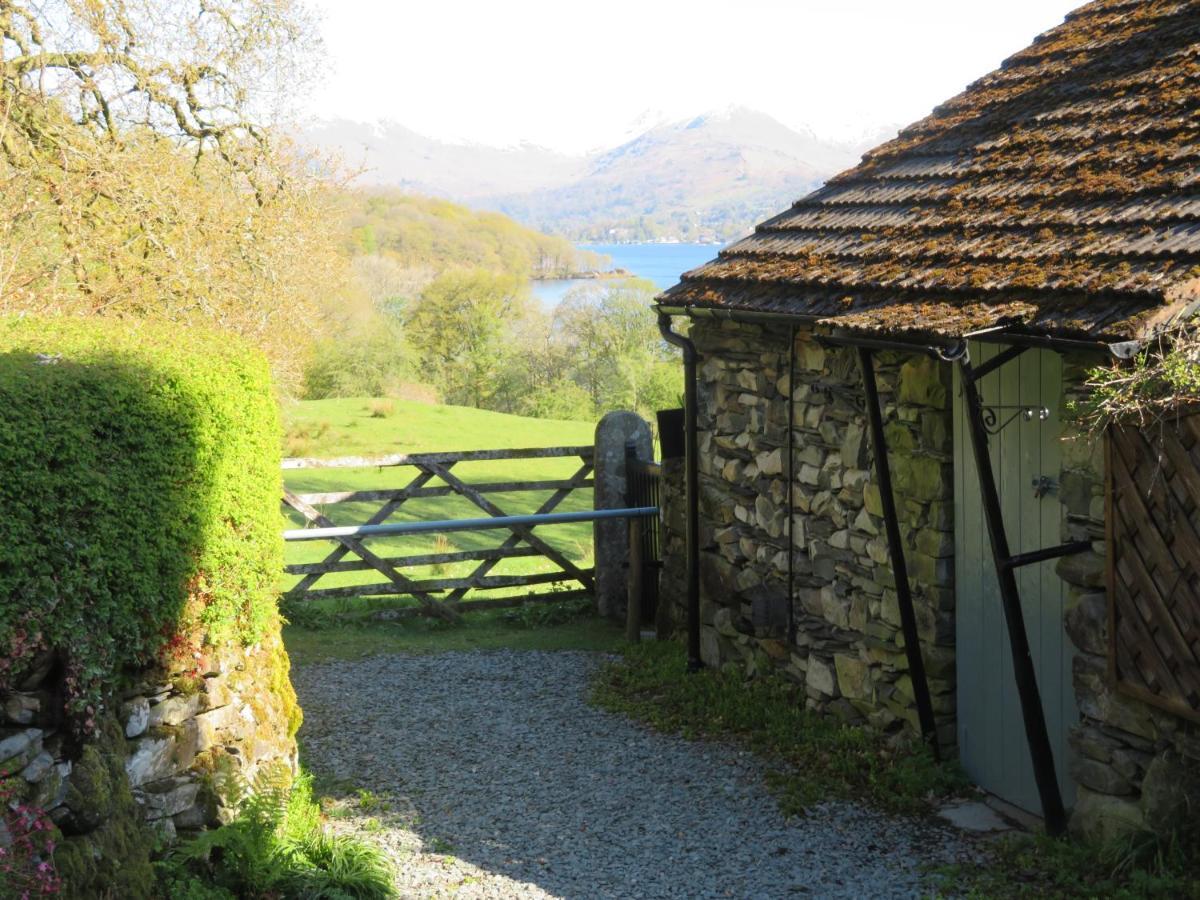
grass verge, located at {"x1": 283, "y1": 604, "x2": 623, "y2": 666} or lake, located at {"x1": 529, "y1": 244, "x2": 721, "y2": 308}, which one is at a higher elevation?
lake, located at {"x1": 529, "y1": 244, "x2": 721, "y2": 308}

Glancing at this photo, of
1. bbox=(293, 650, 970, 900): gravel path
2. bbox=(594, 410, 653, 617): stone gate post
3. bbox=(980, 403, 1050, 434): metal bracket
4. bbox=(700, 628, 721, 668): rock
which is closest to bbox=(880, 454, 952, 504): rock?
bbox=(980, 403, 1050, 434): metal bracket

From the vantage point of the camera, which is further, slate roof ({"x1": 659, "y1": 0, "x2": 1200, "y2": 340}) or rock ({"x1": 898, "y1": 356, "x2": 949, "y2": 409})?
rock ({"x1": 898, "y1": 356, "x2": 949, "y2": 409})

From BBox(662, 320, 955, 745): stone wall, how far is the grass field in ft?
13.5

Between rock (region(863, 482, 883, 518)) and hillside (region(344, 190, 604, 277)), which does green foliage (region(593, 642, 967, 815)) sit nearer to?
rock (region(863, 482, 883, 518))

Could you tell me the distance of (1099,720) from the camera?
16.7 ft

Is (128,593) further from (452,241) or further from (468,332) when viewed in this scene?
(452,241)

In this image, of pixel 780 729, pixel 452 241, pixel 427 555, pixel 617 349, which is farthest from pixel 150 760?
pixel 452 241

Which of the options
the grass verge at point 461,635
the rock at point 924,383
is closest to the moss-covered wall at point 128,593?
the rock at point 924,383

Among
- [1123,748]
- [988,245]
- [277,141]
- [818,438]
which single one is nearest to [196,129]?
[277,141]

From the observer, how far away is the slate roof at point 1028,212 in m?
5.02

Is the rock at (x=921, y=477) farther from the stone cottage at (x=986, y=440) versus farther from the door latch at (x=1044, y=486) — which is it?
the door latch at (x=1044, y=486)

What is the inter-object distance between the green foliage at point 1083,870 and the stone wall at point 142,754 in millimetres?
3280

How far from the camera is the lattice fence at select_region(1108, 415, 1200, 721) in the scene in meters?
4.45

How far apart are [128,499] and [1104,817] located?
424 centimetres
